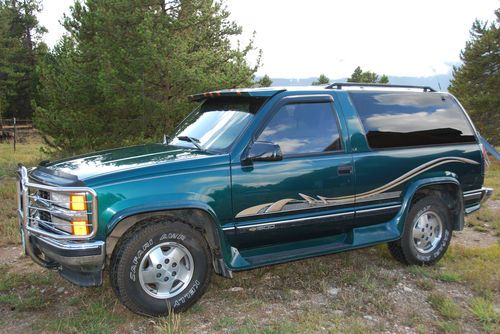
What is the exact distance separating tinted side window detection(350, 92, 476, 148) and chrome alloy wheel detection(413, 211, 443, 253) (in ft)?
2.88

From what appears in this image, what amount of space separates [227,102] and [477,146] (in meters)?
3.14

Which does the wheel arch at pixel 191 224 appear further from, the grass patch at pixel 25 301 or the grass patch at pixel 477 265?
the grass patch at pixel 477 265

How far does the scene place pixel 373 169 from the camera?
4812mm

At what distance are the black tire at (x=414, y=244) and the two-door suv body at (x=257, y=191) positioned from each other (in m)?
0.01

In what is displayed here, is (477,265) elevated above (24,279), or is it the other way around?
(24,279)

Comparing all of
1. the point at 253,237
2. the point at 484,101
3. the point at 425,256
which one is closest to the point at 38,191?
the point at 253,237


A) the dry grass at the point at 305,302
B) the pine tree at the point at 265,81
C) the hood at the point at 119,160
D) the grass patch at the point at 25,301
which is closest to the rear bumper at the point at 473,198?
the dry grass at the point at 305,302

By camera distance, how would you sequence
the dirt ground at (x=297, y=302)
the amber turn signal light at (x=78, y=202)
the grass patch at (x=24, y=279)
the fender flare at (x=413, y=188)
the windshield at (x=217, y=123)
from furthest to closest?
the fender flare at (x=413, y=188) < the grass patch at (x=24, y=279) < the windshield at (x=217, y=123) < the dirt ground at (x=297, y=302) < the amber turn signal light at (x=78, y=202)

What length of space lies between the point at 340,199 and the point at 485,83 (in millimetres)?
24049

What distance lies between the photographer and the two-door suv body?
372 centimetres

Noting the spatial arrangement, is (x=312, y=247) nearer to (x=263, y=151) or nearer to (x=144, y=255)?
(x=263, y=151)

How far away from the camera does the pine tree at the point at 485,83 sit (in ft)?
78.6

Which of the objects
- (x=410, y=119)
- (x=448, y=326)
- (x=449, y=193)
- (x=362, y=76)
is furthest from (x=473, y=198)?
(x=362, y=76)

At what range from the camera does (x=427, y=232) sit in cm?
543
